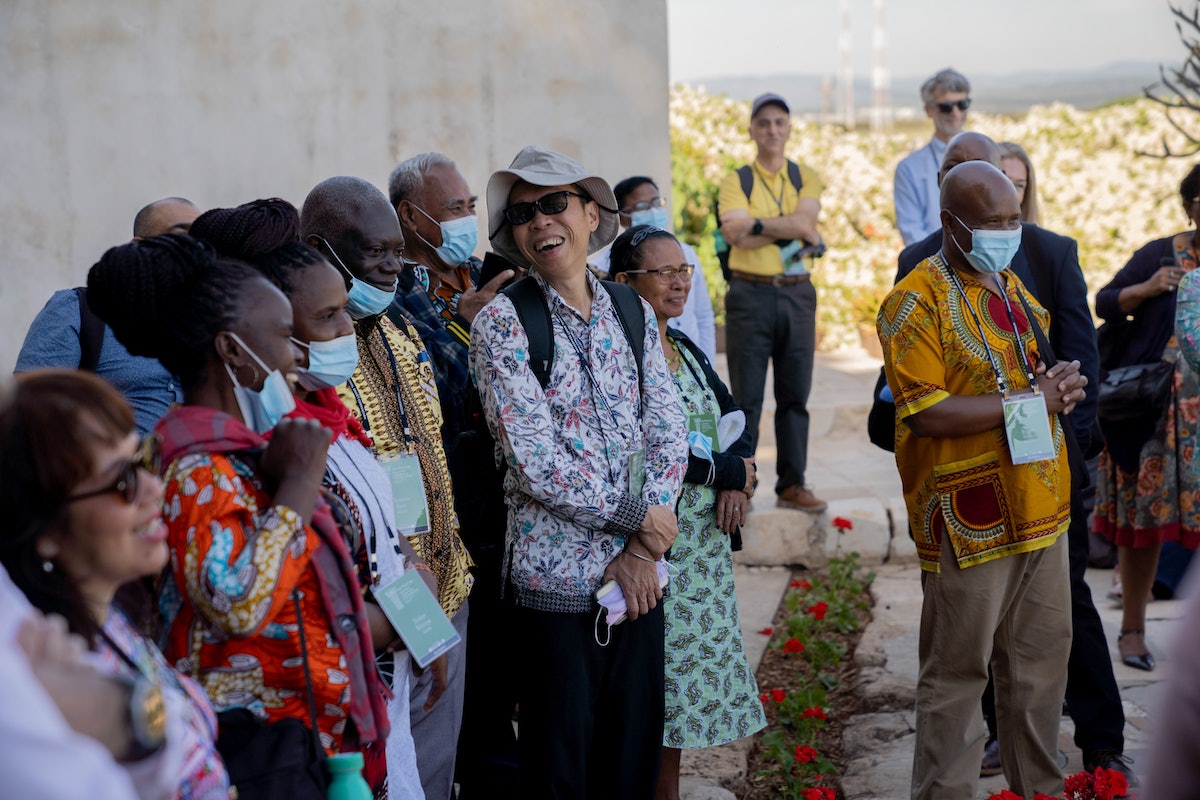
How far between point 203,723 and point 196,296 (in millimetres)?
819

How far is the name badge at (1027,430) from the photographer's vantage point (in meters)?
3.46

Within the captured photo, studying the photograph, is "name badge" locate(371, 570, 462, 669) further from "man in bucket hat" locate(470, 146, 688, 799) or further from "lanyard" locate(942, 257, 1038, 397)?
"lanyard" locate(942, 257, 1038, 397)

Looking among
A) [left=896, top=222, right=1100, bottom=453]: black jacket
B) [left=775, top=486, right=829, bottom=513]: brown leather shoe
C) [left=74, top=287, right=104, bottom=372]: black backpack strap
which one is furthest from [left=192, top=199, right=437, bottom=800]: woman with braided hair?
[left=775, top=486, right=829, bottom=513]: brown leather shoe

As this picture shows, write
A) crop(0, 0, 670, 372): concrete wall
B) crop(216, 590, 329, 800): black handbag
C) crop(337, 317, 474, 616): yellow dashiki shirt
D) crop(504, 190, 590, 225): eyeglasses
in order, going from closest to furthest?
crop(216, 590, 329, 800): black handbag → crop(337, 317, 474, 616): yellow dashiki shirt → crop(504, 190, 590, 225): eyeglasses → crop(0, 0, 670, 372): concrete wall

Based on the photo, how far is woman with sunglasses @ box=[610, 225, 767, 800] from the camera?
12.7 feet

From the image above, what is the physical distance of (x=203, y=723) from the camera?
185cm

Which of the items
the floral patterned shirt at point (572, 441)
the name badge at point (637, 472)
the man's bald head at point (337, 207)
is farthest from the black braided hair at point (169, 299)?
the name badge at point (637, 472)

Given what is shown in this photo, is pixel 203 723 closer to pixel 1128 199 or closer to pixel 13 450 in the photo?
pixel 13 450

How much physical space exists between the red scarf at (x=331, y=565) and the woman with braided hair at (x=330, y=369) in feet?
0.69

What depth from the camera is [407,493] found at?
296 cm

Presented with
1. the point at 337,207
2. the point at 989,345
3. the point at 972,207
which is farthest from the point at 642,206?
the point at 337,207

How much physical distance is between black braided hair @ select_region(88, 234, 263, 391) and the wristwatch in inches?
31.3

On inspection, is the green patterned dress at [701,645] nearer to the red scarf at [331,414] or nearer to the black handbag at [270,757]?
the red scarf at [331,414]

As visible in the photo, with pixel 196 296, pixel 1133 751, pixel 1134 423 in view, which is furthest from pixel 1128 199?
pixel 196 296
